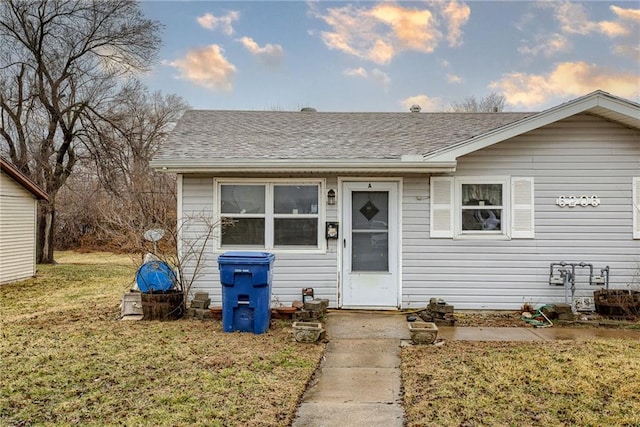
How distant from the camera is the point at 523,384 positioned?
403cm

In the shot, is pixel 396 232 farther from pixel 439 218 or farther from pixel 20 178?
pixel 20 178

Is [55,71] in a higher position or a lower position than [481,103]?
lower

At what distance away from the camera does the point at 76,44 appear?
17.7m

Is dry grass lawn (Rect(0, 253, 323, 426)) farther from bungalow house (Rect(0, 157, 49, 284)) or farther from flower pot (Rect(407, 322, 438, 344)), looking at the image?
bungalow house (Rect(0, 157, 49, 284))

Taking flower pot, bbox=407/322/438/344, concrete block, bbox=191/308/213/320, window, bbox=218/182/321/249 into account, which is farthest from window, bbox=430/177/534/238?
concrete block, bbox=191/308/213/320

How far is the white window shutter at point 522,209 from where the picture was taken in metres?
7.12

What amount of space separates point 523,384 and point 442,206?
3.54 meters

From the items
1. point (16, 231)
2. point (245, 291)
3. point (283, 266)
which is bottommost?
point (245, 291)

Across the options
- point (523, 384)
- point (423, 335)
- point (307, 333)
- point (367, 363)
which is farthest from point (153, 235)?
point (523, 384)

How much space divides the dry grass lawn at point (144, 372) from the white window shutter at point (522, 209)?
3.88 m

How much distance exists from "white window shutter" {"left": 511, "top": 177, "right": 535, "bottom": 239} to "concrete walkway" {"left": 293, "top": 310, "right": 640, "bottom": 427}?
161 cm

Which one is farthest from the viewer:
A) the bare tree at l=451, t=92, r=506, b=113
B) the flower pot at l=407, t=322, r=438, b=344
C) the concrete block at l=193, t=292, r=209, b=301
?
the bare tree at l=451, t=92, r=506, b=113

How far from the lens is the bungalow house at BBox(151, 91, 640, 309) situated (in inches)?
279

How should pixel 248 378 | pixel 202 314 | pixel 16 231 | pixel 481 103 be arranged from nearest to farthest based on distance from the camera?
pixel 248 378 < pixel 202 314 < pixel 16 231 < pixel 481 103
